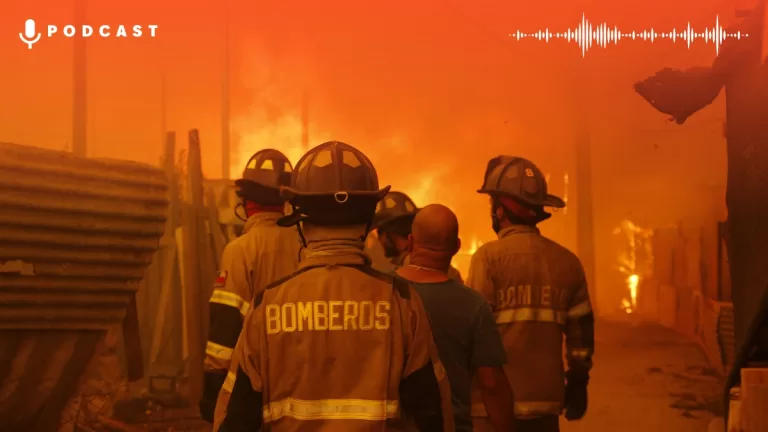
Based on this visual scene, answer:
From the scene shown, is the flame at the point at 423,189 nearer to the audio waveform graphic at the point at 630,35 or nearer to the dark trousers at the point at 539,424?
the audio waveform graphic at the point at 630,35

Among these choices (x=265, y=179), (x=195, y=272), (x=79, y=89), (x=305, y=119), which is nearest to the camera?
(x=265, y=179)

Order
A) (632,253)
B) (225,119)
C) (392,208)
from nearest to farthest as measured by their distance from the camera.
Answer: (392,208)
(225,119)
(632,253)

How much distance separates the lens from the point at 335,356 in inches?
73.3

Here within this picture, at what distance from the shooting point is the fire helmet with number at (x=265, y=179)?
139 inches

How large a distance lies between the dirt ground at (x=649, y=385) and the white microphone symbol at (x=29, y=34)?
7.26 m

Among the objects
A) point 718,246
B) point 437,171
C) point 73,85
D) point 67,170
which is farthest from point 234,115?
point 67,170

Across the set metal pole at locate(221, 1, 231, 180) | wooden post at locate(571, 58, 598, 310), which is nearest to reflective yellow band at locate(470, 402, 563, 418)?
metal pole at locate(221, 1, 231, 180)

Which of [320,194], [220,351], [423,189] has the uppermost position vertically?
[423,189]

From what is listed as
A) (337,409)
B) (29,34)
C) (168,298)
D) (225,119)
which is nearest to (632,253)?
(225,119)

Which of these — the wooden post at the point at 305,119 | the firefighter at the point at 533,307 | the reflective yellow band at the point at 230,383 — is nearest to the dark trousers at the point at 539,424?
the firefighter at the point at 533,307

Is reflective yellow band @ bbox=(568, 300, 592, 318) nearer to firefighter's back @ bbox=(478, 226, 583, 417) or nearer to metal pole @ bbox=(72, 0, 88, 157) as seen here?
firefighter's back @ bbox=(478, 226, 583, 417)

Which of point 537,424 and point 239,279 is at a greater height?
point 239,279

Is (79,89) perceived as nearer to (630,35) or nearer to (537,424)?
(630,35)

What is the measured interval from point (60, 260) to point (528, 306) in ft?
6.72
